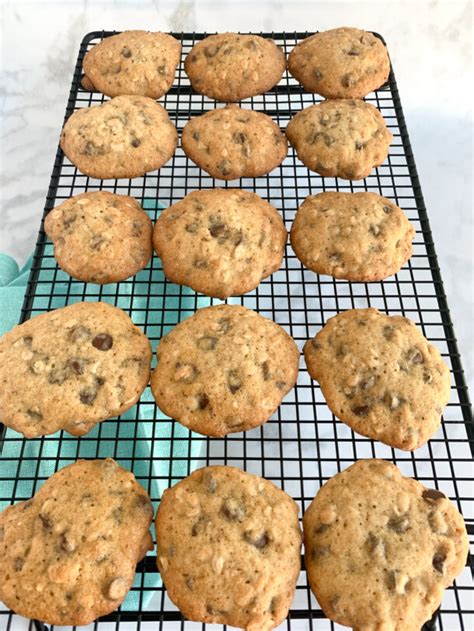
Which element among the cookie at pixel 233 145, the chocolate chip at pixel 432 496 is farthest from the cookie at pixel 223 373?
the cookie at pixel 233 145

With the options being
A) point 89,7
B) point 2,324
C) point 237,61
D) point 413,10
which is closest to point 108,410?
point 2,324

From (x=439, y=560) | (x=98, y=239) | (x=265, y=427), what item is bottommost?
(x=265, y=427)

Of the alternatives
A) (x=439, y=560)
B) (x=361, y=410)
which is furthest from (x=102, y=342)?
(x=439, y=560)

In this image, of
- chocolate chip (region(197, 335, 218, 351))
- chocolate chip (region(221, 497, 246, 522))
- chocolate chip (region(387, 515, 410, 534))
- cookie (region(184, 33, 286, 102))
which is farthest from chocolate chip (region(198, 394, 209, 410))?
cookie (region(184, 33, 286, 102))

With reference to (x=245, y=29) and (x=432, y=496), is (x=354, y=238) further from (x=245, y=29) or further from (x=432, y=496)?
(x=245, y=29)

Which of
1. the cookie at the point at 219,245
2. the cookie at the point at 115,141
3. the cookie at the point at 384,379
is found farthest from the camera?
the cookie at the point at 115,141

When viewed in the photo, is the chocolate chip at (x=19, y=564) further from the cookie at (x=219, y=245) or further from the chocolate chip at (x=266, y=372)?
the cookie at (x=219, y=245)
